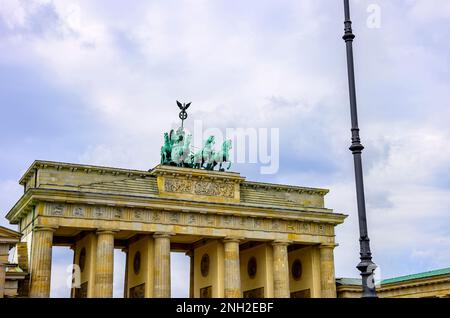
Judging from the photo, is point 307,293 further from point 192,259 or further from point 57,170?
point 57,170

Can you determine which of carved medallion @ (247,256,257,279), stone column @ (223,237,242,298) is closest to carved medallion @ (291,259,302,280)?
carved medallion @ (247,256,257,279)

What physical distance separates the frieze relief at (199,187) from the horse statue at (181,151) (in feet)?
6.00

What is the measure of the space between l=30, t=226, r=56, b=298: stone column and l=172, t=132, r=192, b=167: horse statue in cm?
1139

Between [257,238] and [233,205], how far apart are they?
11.3 ft

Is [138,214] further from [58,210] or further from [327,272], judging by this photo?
[327,272]

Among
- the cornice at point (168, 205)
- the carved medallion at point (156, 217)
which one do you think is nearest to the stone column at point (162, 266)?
the carved medallion at point (156, 217)

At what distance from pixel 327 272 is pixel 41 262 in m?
23.0

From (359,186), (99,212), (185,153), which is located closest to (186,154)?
(185,153)

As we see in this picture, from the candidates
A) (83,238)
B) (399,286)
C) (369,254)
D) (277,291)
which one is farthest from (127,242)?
(369,254)

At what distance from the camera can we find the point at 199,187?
4828 cm

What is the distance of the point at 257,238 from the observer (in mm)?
49219

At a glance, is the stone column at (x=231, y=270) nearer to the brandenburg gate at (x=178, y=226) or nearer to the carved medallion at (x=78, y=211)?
the brandenburg gate at (x=178, y=226)

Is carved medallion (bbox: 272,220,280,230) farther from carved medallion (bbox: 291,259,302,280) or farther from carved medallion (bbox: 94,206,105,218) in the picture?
carved medallion (bbox: 94,206,105,218)

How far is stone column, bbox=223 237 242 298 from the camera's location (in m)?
47.2
